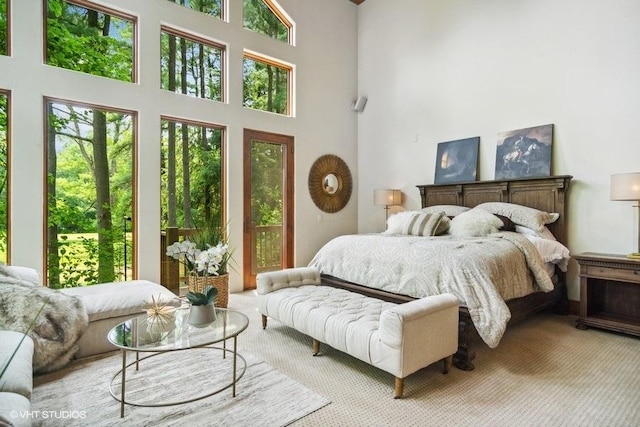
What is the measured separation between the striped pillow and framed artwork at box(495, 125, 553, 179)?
111 cm

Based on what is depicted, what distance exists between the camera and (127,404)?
77.7 inches

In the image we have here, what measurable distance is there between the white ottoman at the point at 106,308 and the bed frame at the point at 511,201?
69.4 inches

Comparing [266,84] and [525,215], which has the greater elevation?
[266,84]

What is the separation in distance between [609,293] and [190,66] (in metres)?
5.43

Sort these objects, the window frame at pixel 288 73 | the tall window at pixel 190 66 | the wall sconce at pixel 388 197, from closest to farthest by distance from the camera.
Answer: the tall window at pixel 190 66
the window frame at pixel 288 73
the wall sconce at pixel 388 197

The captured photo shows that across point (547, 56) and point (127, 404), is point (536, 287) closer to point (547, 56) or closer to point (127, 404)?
point (547, 56)

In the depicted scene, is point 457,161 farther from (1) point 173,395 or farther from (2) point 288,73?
(1) point 173,395

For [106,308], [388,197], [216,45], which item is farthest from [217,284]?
[216,45]

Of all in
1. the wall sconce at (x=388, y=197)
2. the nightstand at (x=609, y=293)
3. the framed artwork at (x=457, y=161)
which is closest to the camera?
the nightstand at (x=609, y=293)

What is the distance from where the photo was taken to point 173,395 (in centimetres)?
212

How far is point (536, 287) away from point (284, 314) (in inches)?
89.7

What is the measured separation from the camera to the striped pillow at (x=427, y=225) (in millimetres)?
3924

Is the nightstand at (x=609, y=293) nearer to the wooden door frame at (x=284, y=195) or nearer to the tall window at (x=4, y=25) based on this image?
the wooden door frame at (x=284, y=195)

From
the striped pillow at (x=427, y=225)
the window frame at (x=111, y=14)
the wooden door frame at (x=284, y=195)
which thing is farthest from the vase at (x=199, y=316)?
the window frame at (x=111, y=14)
